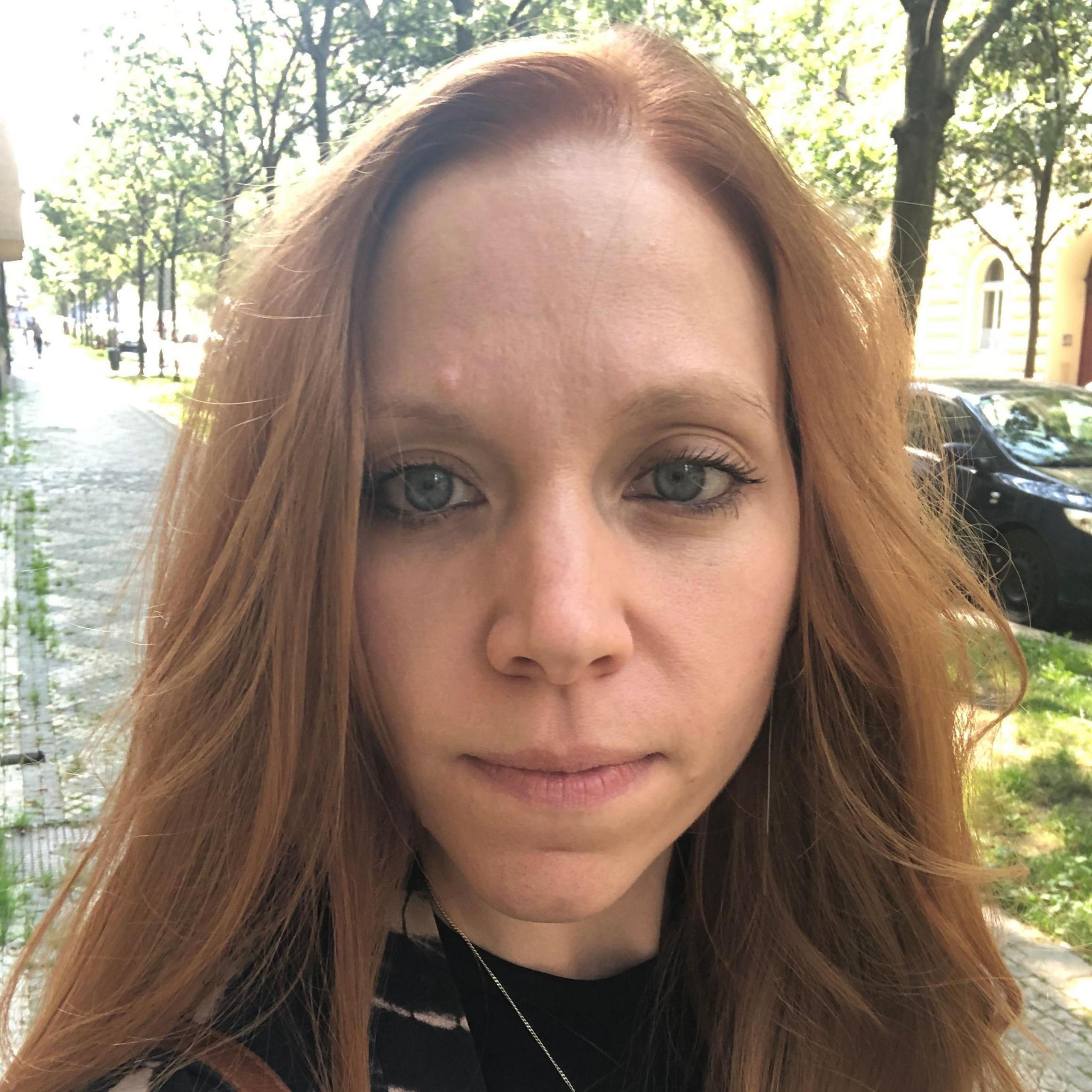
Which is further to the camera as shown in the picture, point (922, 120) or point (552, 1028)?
point (922, 120)

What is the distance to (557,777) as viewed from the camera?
106cm

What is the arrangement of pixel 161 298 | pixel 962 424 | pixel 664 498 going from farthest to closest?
pixel 161 298, pixel 962 424, pixel 664 498

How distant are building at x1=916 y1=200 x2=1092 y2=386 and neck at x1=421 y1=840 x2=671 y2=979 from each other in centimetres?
1912

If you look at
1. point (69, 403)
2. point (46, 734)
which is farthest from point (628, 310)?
point (69, 403)

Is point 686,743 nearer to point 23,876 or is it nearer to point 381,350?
point 381,350

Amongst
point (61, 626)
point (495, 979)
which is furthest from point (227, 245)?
point (61, 626)

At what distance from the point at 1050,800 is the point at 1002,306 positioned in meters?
20.7

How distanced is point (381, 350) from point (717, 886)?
91 cm

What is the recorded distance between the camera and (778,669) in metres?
1.38

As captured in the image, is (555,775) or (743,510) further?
(743,510)

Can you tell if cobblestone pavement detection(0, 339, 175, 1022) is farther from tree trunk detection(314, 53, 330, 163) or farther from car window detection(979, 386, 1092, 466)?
car window detection(979, 386, 1092, 466)

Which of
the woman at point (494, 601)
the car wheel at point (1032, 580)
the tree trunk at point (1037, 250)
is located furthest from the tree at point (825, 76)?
the woman at point (494, 601)

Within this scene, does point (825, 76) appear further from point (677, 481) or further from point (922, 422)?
point (677, 481)

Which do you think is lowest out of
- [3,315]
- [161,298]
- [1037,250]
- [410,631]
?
[410,631]
